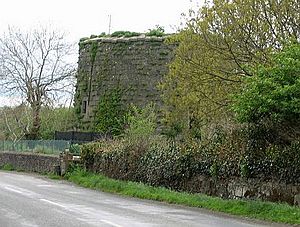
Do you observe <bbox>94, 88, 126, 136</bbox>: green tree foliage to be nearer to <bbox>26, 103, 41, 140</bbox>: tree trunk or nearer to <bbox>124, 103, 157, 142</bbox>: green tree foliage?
<bbox>124, 103, 157, 142</bbox>: green tree foliage

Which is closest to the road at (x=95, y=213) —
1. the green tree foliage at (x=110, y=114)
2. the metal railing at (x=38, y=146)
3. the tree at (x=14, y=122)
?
the metal railing at (x=38, y=146)

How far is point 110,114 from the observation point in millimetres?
46688

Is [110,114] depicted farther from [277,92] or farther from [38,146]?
[277,92]

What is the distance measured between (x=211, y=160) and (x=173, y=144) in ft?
11.7

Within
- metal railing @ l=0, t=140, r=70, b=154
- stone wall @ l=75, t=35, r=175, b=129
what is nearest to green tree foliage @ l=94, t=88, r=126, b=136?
stone wall @ l=75, t=35, r=175, b=129

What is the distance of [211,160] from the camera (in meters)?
21.6

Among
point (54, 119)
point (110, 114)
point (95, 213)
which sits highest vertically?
point (54, 119)

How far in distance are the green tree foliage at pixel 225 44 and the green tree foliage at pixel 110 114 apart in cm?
1763

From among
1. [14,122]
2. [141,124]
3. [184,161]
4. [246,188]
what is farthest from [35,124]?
Answer: [246,188]

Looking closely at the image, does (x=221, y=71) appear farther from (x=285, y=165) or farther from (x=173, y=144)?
(x=285, y=165)

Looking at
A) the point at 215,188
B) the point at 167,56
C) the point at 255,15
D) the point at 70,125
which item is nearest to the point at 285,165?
the point at 215,188

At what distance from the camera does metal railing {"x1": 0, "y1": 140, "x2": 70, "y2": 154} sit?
40.5 m

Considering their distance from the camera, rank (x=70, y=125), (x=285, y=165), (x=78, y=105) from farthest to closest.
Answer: (x=70, y=125) < (x=78, y=105) < (x=285, y=165)

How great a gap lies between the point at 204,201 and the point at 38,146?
26.5 metres
